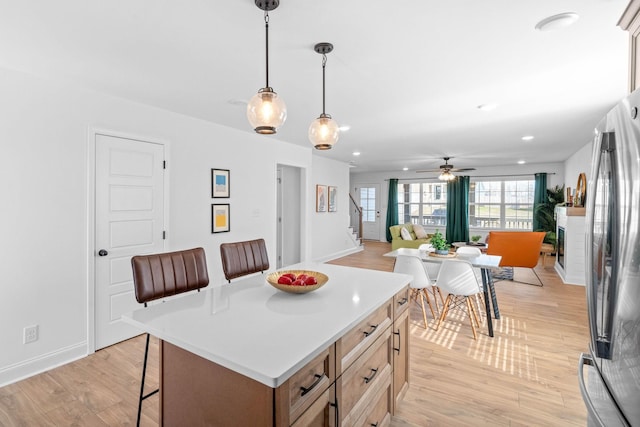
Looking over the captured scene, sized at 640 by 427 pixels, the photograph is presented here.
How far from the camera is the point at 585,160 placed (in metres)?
5.64

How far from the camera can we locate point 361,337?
5.10ft

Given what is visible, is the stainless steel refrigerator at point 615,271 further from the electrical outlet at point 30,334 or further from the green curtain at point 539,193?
the green curtain at point 539,193

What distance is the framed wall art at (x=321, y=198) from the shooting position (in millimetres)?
7013

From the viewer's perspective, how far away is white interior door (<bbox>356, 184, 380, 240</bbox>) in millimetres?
11102

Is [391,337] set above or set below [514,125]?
below

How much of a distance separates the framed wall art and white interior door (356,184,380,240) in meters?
4.25

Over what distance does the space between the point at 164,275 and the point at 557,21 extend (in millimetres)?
2716

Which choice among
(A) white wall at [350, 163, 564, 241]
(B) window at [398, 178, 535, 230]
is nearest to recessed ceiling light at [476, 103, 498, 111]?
(A) white wall at [350, 163, 564, 241]

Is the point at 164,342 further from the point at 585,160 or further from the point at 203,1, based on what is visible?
the point at 585,160

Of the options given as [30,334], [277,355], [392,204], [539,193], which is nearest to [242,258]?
[277,355]

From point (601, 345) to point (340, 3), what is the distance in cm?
188

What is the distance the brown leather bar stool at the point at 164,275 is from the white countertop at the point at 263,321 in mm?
279

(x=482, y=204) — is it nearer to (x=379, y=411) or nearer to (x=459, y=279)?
(x=459, y=279)

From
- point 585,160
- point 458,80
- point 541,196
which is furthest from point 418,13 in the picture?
point 541,196
